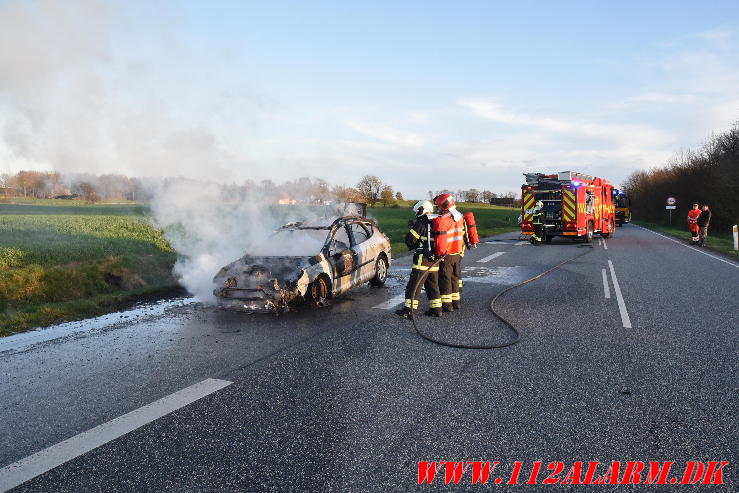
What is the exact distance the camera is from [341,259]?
853 cm

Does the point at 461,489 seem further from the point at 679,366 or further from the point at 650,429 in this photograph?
the point at 679,366

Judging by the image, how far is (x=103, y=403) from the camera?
4.17 metres

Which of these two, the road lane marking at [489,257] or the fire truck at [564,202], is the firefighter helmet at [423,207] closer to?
the road lane marking at [489,257]

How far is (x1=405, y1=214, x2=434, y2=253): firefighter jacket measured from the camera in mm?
7543

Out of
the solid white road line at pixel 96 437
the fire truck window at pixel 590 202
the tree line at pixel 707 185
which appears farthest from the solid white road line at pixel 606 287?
the tree line at pixel 707 185

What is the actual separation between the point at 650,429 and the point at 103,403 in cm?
432

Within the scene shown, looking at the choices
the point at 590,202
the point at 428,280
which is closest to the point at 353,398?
the point at 428,280

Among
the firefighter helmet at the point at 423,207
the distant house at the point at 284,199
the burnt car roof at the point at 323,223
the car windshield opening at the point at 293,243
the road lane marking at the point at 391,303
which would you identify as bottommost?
the road lane marking at the point at 391,303

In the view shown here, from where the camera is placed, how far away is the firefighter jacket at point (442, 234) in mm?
7512

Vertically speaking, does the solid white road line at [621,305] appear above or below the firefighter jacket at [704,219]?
below

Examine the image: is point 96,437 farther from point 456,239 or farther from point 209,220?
point 209,220

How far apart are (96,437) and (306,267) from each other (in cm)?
434

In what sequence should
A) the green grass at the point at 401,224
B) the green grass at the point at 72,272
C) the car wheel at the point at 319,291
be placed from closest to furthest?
1. the car wheel at the point at 319,291
2. the green grass at the point at 72,272
3. the green grass at the point at 401,224

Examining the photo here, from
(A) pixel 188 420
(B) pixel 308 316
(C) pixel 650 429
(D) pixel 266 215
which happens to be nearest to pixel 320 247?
(B) pixel 308 316
